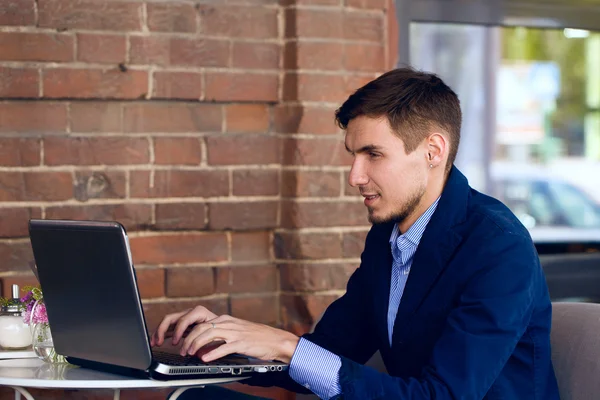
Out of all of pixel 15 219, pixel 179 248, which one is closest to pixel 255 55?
pixel 179 248

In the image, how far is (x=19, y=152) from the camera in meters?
2.93

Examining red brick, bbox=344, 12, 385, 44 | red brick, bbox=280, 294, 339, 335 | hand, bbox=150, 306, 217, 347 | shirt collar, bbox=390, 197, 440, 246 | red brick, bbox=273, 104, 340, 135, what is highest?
red brick, bbox=344, 12, 385, 44

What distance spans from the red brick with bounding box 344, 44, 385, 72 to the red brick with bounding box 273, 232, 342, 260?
0.58 metres

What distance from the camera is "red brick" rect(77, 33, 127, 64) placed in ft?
9.74

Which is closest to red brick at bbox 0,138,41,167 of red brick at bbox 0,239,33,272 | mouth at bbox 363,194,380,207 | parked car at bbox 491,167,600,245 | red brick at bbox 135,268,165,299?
red brick at bbox 0,239,33,272

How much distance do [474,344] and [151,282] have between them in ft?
4.50

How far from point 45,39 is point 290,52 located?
80cm

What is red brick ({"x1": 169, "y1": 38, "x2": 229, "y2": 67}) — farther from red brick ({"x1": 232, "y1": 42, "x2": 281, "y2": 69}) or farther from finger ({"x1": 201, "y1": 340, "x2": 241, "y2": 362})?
finger ({"x1": 201, "y1": 340, "x2": 241, "y2": 362})

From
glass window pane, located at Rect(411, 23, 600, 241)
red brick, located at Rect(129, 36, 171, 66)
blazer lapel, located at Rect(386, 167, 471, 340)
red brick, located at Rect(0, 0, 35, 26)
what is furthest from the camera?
glass window pane, located at Rect(411, 23, 600, 241)

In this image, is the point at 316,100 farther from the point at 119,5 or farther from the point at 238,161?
the point at 119,5

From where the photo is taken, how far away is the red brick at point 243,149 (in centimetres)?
314

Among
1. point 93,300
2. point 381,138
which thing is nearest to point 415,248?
point 381,138

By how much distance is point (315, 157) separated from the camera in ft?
10.5

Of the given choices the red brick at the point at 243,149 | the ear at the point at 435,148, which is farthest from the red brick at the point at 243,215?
the ear at the point at 435,148
